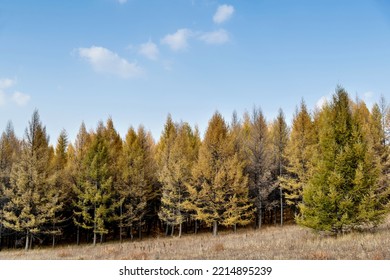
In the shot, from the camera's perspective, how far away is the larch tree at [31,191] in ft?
94.2

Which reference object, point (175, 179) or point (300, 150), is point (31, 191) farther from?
point (300, 150)

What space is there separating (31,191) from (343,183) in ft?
Answer: 87.2

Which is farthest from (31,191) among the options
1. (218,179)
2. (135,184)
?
(218,179)

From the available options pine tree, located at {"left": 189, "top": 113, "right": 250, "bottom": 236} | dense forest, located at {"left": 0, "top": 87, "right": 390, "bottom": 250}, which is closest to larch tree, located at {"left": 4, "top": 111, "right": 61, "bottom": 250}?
dense forest, located at {"left": 0, "top": 87, "right": 390, "bottom": 250}

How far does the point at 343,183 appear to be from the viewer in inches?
669

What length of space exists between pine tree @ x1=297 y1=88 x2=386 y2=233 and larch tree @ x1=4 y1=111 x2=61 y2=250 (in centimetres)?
2299

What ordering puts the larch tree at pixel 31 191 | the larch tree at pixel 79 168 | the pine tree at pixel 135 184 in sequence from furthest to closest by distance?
the pine tree at pixel 135 184 < the larch tree at pixel 79 168 < the larch tree at pixel 31 191

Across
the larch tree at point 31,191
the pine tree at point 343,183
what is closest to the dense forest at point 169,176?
A: the larch tree at point 31,191

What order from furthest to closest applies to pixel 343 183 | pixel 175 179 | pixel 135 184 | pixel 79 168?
pixel 135 184 → pixel 79 168 → pixel 175 179 → pixel 343 183

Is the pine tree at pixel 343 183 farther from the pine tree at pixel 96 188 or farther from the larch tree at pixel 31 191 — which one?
the larch tree at pixel 31 191

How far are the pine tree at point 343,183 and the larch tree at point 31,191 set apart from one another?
23.0m
